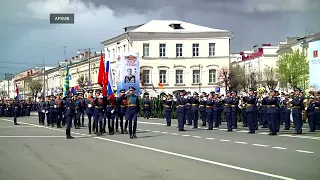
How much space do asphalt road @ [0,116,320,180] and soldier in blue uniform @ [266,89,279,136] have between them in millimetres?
1632

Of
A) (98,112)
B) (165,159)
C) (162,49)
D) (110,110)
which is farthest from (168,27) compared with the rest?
(165,159)

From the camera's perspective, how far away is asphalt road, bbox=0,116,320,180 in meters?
9.87

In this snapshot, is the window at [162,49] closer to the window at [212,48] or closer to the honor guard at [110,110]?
the window at [212,48]

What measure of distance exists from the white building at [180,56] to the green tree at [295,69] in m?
9.27

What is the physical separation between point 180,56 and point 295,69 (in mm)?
16915

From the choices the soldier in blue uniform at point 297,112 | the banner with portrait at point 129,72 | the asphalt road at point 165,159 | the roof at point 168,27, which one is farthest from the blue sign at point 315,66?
the roof at point 168,27

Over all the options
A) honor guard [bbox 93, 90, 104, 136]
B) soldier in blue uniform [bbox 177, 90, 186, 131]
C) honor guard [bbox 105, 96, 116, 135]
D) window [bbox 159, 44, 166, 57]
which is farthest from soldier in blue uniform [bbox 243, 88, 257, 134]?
window [bbox 159, 44, 166, 57]

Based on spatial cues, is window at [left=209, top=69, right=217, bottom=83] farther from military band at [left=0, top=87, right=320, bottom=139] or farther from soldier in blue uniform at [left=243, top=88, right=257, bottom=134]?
soldier in blue uniform at [left=243, top=88, right=257, bottom=134]

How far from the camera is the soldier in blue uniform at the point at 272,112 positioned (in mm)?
19156

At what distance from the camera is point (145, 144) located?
16.1 m

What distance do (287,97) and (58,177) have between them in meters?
16.5

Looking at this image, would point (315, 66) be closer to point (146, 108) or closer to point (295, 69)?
point (146, 108)

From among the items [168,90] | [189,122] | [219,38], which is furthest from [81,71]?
[189,122]

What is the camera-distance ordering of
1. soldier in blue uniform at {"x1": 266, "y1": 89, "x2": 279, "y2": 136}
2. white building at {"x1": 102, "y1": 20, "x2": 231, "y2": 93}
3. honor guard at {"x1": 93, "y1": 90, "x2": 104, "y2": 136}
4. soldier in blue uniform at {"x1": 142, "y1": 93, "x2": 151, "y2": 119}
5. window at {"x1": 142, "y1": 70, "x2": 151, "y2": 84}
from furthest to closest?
window at {"x1": 142, "y1": 70, "x2": 151, "y2": 84}, white building at {"x1": 102, "y1": 20, "x2": 231, "y2": 93}, soldier in blue uniform at {"x1": 142, "y1": 93, "x2": 151, "y2": 119}, honor guard at {"x1": 93, "y1": 90, "x2": 104, "y2": 136}, soldier in blue uniform at {"x1": 266, "y1": 89, "x2": 279, "y2": 136}
